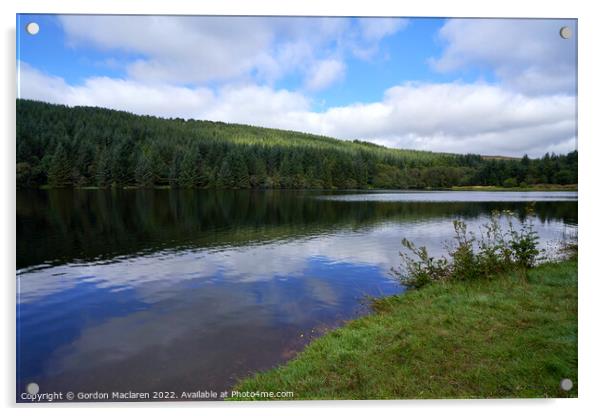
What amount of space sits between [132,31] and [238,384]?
617 cm

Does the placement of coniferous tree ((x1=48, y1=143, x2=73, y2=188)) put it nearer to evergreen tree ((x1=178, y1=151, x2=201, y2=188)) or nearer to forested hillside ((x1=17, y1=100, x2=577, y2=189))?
forested hillside ((x1=17, y1=100, x2=577, y2=189))

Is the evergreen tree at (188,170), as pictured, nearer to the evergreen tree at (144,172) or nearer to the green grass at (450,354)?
the evergreen tree at (144,172)

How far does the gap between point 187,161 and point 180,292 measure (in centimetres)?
2017

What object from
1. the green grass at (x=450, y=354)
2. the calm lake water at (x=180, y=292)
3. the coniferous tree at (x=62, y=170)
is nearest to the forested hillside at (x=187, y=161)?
the coniferous tree at (x=62, y=170)

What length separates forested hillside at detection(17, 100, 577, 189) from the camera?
7.53m

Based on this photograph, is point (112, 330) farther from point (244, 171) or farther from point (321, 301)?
point (244, 171)

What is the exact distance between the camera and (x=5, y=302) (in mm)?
5383

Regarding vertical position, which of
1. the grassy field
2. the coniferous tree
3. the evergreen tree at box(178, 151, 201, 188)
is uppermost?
the evergreen tree at box(178, 151, 201, 188)

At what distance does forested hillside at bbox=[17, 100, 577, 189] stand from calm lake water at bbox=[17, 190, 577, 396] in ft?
2.98

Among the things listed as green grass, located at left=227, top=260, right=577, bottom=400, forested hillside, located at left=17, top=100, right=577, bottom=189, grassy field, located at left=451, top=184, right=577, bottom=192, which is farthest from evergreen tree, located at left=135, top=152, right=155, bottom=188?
grassy field, located at left=451, top=184, right=577, bottom=192

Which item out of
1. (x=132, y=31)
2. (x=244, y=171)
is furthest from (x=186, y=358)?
(x=244, y=171)

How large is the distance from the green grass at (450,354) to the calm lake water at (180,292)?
0.90 meters

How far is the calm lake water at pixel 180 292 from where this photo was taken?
574 centimetres

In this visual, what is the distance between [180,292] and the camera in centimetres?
932
